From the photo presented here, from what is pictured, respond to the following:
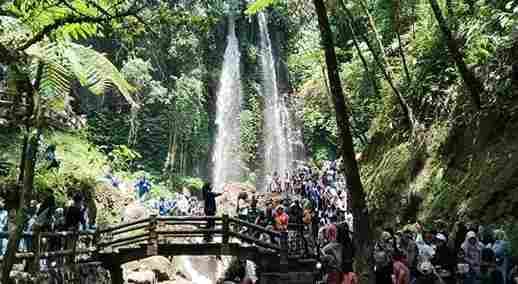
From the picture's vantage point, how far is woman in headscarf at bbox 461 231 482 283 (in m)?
8.14

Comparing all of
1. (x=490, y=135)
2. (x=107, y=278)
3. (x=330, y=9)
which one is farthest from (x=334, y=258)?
(x=330, y=9)

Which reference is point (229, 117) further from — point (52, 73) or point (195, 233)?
point (52, 73)

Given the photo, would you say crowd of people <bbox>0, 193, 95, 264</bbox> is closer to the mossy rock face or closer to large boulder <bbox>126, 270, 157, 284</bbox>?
large boulder <bbox>126, 270, 157, 284</bbox>

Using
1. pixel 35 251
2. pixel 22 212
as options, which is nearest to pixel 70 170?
pixel 35 251

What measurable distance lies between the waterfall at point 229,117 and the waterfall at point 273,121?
6.34 ft

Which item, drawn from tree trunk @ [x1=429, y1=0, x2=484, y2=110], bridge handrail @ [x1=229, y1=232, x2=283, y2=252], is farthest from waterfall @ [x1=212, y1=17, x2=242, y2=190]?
tree trunk @ [x1=429, y1=0, x2=484, y2=110]

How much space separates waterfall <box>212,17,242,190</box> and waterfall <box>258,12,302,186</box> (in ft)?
6.34

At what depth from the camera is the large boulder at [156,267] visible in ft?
60.4

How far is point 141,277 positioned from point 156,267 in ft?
4.27

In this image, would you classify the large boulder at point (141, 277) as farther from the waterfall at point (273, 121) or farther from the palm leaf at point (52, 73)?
the waterfall at point (273, 121)

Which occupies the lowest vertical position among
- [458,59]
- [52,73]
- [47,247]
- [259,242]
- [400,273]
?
[400,273]

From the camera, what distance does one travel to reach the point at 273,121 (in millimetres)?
38062

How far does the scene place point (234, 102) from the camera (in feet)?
124

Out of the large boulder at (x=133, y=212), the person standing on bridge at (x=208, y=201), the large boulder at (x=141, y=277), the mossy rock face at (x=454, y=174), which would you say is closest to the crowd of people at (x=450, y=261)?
the mossy rock face at (x=454, y=174)
